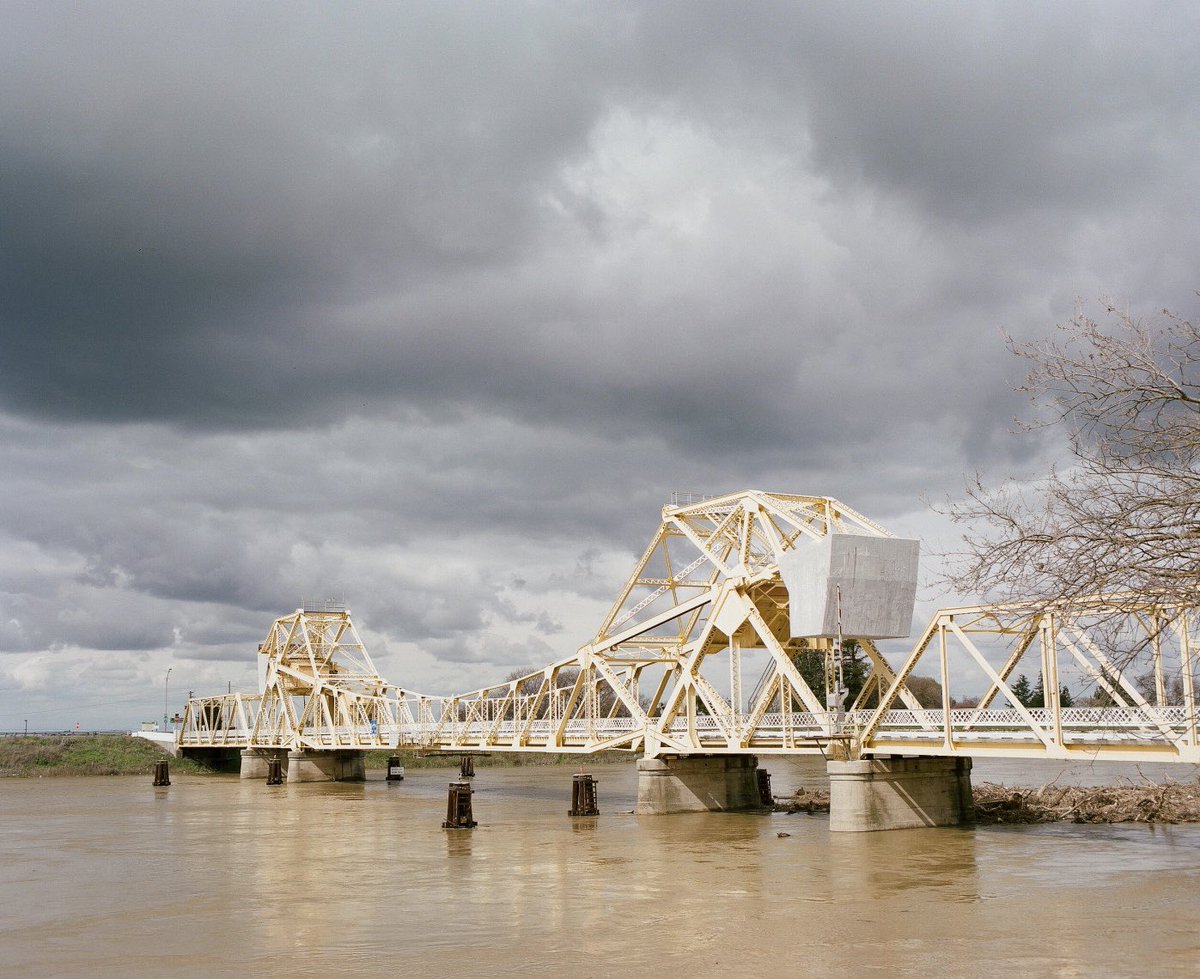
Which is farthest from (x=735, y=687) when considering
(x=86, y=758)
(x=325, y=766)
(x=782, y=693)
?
(x=86, y=758)

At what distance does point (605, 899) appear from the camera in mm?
24656

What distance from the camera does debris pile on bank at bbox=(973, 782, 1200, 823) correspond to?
39.7 meters

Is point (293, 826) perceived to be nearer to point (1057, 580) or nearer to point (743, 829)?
point (743, 829)

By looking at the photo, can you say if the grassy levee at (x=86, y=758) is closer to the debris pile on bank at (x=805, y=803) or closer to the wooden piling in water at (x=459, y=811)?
the wooden piling in water at (x=459, y=811)

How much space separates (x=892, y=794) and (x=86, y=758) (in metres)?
87.4

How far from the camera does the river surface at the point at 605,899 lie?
18.3m

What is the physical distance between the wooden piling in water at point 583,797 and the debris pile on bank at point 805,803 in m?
7.27

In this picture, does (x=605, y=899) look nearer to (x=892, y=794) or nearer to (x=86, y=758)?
(x=892, y=794)

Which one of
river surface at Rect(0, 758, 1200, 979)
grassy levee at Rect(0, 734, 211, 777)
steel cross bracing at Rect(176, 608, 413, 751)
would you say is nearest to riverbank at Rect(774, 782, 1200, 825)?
river surface at Rect(0, 758, 1200, 979)

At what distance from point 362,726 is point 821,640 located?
161ft

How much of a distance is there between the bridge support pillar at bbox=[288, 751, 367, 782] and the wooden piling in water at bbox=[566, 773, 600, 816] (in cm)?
4032

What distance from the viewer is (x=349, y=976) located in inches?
683

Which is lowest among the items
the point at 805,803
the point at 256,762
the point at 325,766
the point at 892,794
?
the point at 256,762

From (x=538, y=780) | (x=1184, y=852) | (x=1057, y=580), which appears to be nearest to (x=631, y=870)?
(x=1184, y=852)
